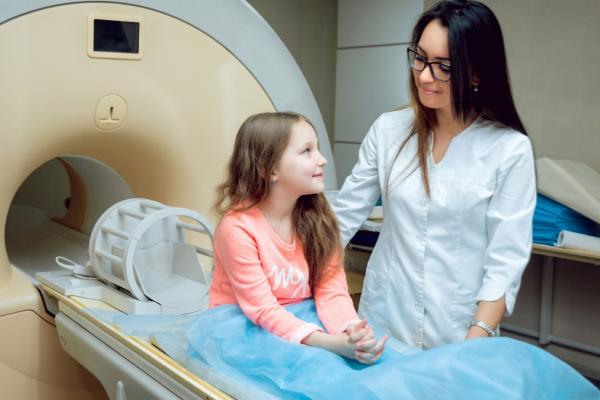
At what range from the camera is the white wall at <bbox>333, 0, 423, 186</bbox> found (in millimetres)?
3025

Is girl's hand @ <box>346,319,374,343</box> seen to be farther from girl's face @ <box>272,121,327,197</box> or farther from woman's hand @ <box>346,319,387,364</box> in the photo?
girl's face @ <box>272,121,327,197</box>

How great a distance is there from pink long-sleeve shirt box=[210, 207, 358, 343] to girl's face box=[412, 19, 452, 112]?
34 cm

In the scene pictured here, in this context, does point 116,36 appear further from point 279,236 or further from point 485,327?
point 485,327

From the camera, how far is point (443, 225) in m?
1.39

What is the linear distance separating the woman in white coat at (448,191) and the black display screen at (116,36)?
66 centimetres

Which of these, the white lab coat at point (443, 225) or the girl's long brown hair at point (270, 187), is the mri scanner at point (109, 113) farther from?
the white lab coat at point (443, 225)

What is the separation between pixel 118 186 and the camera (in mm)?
2086

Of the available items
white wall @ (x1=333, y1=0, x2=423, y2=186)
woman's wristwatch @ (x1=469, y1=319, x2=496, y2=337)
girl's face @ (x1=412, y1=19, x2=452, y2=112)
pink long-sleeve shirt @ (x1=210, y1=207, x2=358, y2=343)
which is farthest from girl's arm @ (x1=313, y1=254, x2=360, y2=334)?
white wall @ (x1=333, y1=0, x2=423, y2=186)

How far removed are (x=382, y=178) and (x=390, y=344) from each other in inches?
13.6

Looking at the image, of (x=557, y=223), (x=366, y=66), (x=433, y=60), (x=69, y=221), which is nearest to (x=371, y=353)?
(x=433, y=60)

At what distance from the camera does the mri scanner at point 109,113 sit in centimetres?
165

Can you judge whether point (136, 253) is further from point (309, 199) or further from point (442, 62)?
point (442, 62)

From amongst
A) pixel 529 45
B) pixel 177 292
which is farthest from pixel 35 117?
pixel 529 45

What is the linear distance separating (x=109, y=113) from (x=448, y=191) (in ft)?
2.85
